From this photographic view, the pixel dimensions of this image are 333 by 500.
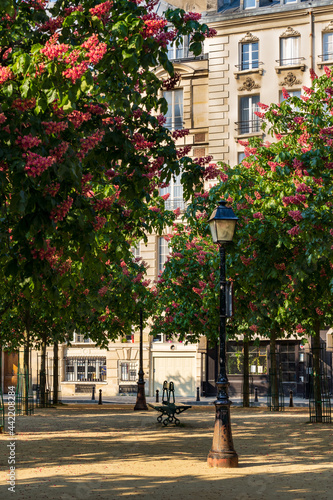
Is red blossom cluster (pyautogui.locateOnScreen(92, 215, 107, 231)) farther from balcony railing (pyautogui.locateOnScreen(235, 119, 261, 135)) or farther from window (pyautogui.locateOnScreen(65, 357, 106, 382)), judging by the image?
window (pyautogui.locateOnScreen(65, 357, 106, 382))

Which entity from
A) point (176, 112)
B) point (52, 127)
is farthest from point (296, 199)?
point (176, 112)

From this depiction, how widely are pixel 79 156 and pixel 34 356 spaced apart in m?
41.7

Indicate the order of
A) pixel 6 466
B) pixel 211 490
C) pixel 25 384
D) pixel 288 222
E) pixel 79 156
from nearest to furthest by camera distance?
pixel 79 156 < pixel 211 490 < pixel 6 466 < pixel 288 222 < pixel 25 384

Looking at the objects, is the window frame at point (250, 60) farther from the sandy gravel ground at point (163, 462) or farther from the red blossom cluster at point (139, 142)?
the red blossom cluster at point (139, 142)

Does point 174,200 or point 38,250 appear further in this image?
point 174,200

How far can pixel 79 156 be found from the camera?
8922mm

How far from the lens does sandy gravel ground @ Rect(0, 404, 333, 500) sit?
10297 mm

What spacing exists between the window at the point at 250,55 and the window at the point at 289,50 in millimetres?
1482

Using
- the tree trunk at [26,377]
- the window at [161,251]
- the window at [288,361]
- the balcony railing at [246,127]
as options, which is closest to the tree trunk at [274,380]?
the tree trunk at [26,377]

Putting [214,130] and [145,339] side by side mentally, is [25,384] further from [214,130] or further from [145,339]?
[214,130]

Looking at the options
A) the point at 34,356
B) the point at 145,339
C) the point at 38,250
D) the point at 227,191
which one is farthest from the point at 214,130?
the point at 38,250

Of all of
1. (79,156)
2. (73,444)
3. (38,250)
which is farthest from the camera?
(73,444)

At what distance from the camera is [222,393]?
12.9 meters

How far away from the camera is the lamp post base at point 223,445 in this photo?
1249 cm
